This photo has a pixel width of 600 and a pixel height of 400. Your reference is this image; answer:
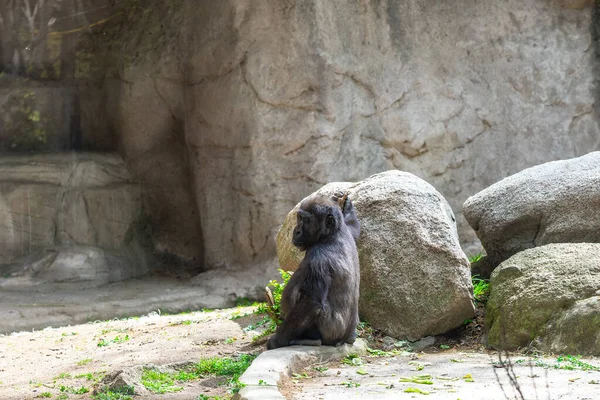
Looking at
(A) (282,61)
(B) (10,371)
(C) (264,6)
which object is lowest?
(B) (10,371)

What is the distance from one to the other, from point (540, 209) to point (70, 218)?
8.08 m

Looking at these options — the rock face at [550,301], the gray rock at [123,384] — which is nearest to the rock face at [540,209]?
the rock face at [550,301]

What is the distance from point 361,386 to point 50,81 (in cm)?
1098

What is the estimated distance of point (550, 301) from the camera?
799 cm

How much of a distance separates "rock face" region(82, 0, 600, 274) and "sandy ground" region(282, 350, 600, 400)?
601cm

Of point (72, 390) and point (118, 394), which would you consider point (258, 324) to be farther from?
point (118, 394)

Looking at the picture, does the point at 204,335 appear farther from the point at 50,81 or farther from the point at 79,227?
the point at 50,81

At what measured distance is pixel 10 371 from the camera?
27.3 ft

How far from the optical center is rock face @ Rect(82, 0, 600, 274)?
43.3 ft

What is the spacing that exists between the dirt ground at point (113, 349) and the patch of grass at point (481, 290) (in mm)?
2321

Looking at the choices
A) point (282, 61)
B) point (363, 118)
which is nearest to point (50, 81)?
point (282, 61)

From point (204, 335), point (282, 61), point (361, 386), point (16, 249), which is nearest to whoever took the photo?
point (361, 386)

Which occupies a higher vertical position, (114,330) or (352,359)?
(352,359)

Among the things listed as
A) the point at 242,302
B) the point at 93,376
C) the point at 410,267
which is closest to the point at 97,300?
the point at 242,302
